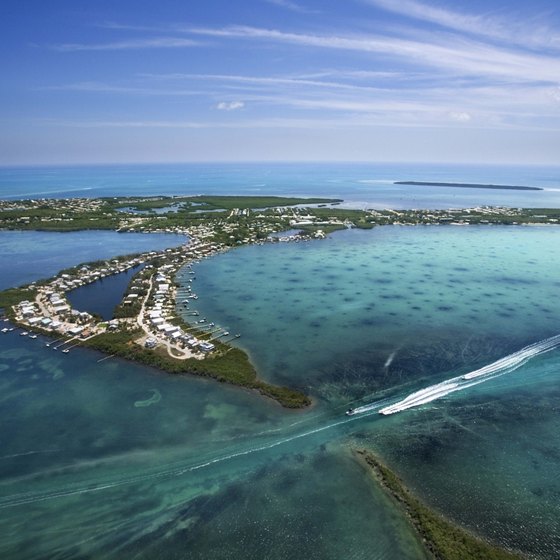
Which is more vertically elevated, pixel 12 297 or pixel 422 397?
pixel 12 297

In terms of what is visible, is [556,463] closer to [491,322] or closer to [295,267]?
[491,322]

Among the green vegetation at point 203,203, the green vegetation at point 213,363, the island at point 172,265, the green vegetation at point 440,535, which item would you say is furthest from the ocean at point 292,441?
the green vegetation at point 203,203

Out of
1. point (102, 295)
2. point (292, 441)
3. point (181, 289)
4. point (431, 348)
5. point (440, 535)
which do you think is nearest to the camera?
point (440, 535)

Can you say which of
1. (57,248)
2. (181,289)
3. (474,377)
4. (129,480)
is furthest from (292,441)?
(57,248)

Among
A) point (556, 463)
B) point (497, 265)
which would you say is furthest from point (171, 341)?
point (497, 265)

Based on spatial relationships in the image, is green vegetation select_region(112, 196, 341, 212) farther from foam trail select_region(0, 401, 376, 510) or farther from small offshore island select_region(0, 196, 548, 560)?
foam trail select_region(0, 401, 376, 510)

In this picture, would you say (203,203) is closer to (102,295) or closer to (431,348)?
(102,295)

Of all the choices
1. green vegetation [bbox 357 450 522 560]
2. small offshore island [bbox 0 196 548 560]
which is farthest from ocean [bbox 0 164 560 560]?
small offshore island [bbox 0 196 548 560]
